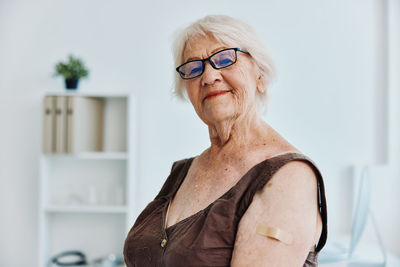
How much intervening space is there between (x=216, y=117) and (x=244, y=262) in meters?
0.39

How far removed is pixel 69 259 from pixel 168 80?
1.47 metres

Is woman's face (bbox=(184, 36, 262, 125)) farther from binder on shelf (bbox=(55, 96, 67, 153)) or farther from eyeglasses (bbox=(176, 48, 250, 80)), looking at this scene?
binder on shelf (bbox=(55, 96, 67, 153))

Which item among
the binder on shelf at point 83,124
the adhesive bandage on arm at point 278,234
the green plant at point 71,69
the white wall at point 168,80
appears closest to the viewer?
the adhesive bandage on arm at point 278,234

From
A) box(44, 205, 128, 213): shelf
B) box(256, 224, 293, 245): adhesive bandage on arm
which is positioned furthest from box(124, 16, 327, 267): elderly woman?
box(44, 205, 128, 213): shelf

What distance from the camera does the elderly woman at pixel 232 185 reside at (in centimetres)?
84

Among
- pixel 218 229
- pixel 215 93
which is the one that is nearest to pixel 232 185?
pixel 218 229

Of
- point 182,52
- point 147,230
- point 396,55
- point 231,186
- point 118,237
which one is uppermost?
point 396,55

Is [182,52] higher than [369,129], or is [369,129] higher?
[182,52]

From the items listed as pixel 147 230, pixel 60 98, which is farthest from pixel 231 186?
pixel 60 98

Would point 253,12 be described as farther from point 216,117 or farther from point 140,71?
point 216,117

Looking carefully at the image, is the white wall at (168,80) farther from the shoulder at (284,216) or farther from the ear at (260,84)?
the shoulder at (284,216)

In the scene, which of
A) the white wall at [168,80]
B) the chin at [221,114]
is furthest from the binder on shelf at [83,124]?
the chin at [221,114]

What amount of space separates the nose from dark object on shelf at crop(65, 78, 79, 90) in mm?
1987

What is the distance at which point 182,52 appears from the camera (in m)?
1.16
